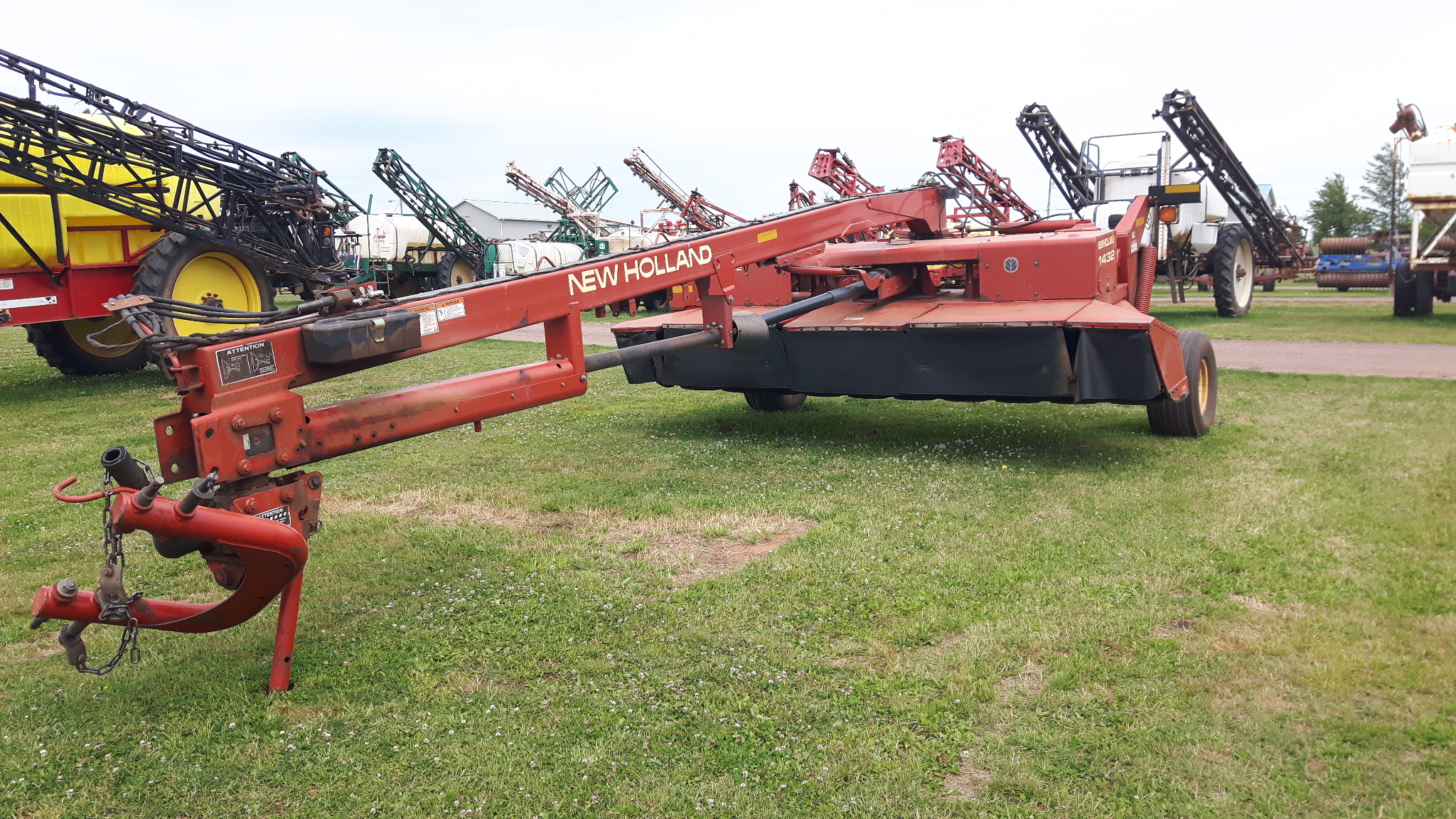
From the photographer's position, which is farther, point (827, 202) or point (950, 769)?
point (827, 202)

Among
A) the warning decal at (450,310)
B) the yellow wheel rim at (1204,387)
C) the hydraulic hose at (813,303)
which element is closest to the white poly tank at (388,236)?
the hydraulic hose at (813,303)

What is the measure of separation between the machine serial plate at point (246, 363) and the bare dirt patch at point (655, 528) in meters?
2.16

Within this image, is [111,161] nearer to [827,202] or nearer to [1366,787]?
[827,202]

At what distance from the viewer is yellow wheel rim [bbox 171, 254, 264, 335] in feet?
41.8

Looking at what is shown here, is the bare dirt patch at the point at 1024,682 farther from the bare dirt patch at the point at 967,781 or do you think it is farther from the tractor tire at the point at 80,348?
the tractor tire at the point at 80,348

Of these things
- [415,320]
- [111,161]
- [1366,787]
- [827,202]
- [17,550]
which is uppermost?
[111,161]

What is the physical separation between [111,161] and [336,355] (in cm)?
938

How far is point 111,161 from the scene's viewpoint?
1160 cm

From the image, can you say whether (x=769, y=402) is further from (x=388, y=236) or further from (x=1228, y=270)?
(x=388, y=236)

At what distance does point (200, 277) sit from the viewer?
12.9 metres

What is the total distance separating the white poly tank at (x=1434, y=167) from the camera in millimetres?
16578

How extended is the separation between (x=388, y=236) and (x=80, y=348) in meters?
17.7

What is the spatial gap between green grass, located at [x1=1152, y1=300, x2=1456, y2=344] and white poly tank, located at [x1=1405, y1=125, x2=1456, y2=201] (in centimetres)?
212

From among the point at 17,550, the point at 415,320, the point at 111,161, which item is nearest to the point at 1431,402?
the point at 415,320
